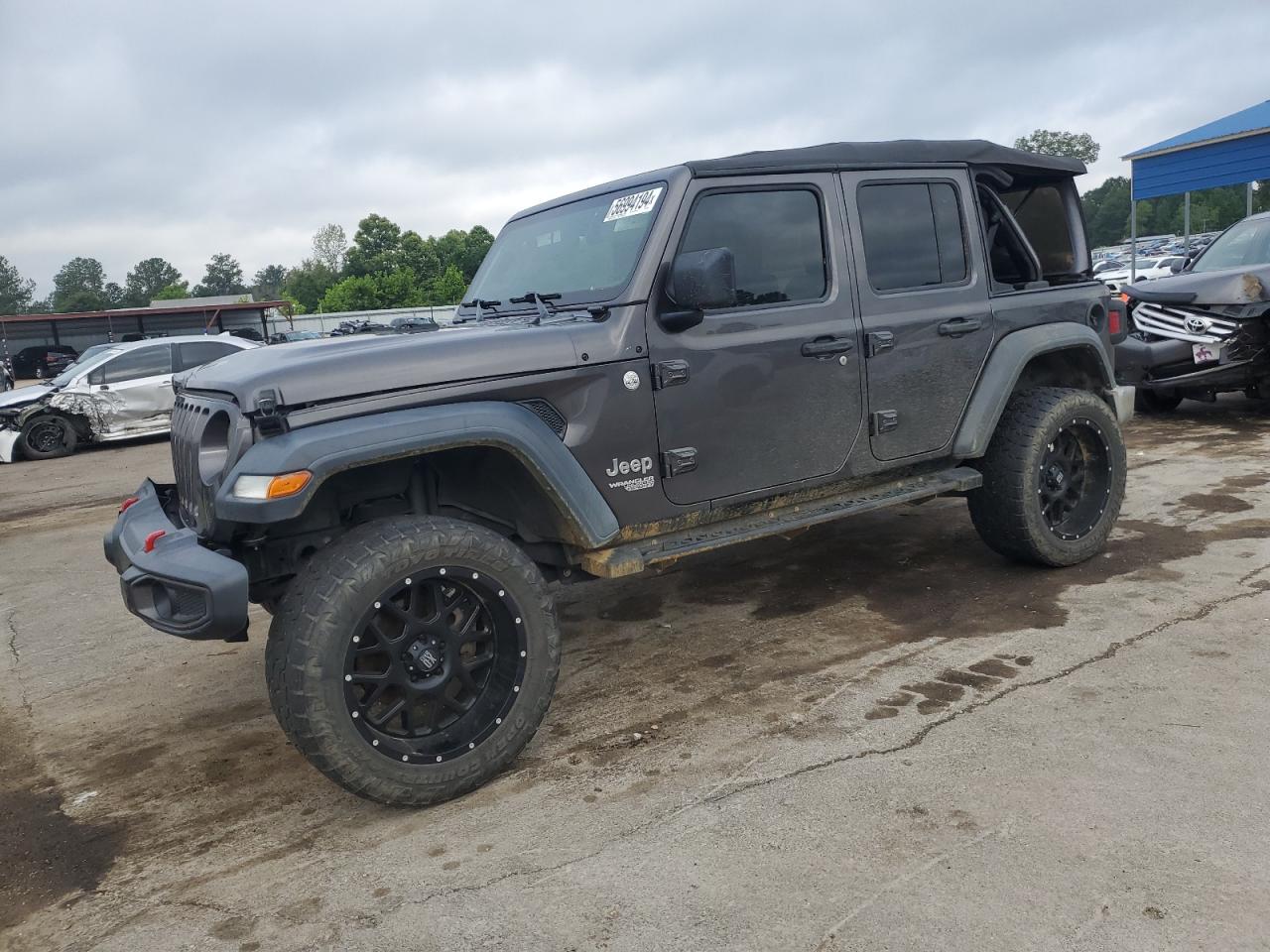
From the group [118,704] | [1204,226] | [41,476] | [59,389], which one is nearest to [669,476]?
[118,704]

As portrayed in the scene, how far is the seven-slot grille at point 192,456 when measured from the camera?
3033 millimetres

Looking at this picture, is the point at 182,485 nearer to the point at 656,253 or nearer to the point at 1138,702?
the point at 656,253

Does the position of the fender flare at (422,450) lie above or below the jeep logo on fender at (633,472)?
above

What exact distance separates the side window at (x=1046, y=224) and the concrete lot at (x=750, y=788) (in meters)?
1.58

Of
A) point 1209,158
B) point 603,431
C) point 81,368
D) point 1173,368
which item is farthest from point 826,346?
point 1209,158

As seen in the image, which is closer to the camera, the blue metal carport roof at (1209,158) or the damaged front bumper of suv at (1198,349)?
the damaged front bumper of suv at (1198,349)

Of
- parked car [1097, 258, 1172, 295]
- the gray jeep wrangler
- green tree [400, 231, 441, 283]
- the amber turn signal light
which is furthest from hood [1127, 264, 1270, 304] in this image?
green tree [400, 231, 441, 283]

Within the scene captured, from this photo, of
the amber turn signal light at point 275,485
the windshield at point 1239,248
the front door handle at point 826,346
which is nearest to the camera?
the amber turn signal light at point 275,485

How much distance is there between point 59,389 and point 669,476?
12.2 meters

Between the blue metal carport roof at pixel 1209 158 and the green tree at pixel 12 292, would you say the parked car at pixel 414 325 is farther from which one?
the green tree at pixel 12 292

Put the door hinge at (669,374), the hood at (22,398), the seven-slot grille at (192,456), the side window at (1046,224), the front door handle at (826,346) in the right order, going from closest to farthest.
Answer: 1. the seven-slot grille at (192,456)
2. the door hinge at (669,374)
3. the front door handle at (826,346)
4. the side window at (1046,224)
5. the hood at (22,398)

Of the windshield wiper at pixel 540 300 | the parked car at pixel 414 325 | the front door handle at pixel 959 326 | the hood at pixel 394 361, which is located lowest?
the front door handle at pixel 959 326

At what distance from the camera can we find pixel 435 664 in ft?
9.75

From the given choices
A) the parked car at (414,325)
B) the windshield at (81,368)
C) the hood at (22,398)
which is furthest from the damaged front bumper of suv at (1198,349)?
the hood at (22,398)
